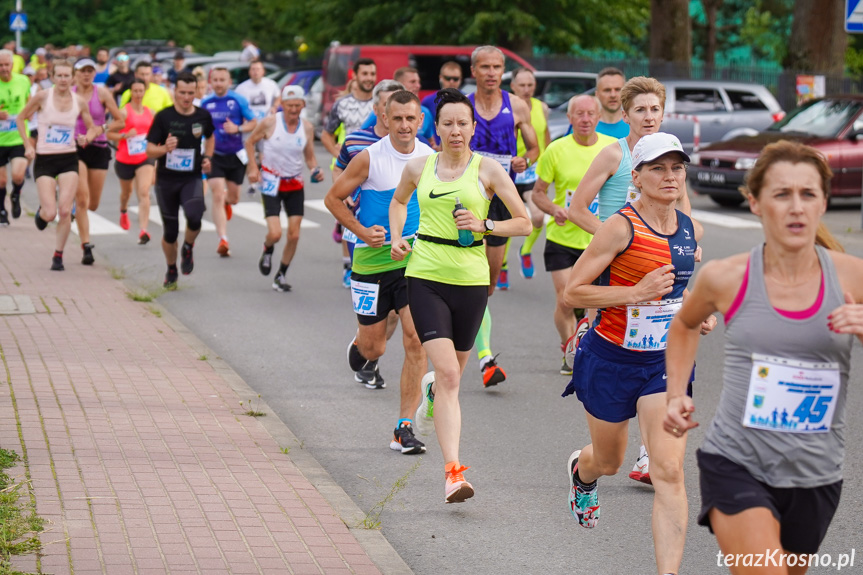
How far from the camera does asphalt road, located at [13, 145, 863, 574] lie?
19.0ft

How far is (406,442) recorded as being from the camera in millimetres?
7328

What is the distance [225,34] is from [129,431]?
2471 inches

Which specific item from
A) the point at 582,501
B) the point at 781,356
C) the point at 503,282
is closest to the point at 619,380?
the point at 582,501

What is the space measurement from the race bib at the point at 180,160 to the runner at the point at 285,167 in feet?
2.19

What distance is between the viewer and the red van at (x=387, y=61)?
28.9m

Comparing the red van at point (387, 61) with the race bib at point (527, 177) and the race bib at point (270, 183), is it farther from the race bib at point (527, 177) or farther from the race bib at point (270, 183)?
the race bib at point (527, 177)

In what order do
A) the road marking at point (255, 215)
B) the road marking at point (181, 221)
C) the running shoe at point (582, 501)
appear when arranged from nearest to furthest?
the running shoe at point (582, 501)
the road marking at point (181, 221)
the road marking at point (255, 215)

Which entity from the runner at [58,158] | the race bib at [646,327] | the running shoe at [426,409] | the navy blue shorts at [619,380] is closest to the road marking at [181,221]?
the runner at [58,158]

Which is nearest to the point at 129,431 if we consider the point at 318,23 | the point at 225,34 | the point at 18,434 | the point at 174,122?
the point at 18,434

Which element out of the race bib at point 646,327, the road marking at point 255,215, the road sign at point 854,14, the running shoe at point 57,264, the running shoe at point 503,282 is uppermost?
the road sign at point 854,14

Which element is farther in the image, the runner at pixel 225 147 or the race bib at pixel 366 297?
the runner at pixel 225 147

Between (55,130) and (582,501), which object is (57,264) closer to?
(55,130)

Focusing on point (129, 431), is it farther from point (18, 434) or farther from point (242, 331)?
point (242, 331)

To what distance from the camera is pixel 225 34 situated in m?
67.9
